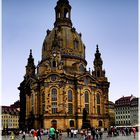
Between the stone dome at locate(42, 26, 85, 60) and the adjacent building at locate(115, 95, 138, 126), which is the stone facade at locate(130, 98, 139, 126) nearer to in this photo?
the adjacent building at locate(115, 95, 138, 126)

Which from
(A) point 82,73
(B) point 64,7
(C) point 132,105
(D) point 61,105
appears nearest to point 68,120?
(D) point 61,105

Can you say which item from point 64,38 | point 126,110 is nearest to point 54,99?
point 64,38

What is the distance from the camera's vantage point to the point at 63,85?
80312 millimetres

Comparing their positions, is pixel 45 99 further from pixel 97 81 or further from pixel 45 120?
pixel 97 81

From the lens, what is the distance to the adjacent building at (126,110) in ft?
424

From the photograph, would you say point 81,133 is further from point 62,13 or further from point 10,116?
point 10,116

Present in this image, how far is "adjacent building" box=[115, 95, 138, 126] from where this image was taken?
424 ft

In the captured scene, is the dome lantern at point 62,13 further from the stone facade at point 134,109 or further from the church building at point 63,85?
the stone facade at point 134,109

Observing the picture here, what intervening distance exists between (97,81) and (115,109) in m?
51.5

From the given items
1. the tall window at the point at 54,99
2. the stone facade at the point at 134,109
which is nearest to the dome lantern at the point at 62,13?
the tall window at the point at 54,99

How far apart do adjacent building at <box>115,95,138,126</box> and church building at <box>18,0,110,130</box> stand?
41.5 m

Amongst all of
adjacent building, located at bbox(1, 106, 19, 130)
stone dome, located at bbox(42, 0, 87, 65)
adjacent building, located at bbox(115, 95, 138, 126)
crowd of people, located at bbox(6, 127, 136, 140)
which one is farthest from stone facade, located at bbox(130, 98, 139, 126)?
crowd of people, located at bbox(6, 127, 136, 140)

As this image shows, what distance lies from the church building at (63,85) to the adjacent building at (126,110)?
4151cm

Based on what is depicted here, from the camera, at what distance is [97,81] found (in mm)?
88188
